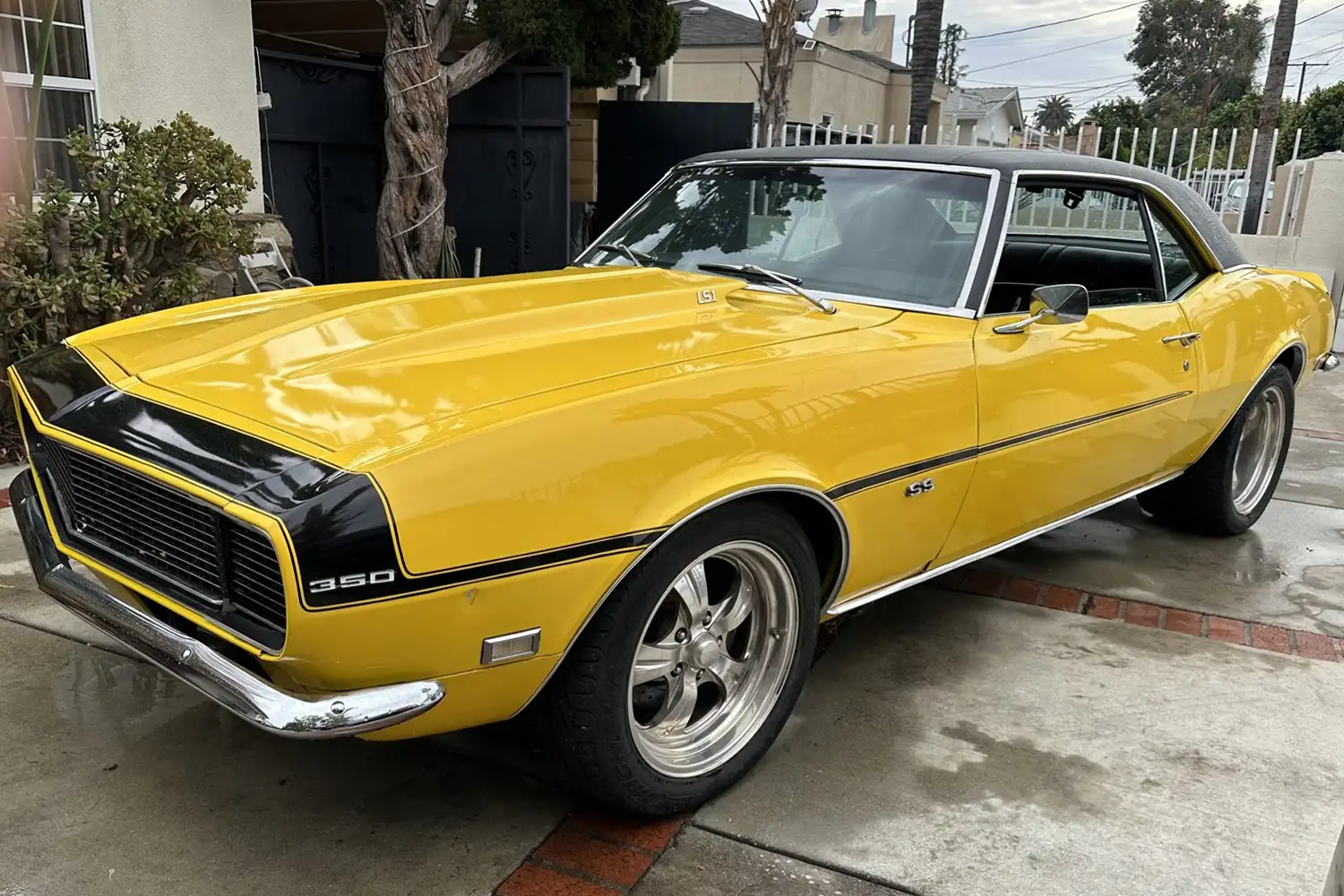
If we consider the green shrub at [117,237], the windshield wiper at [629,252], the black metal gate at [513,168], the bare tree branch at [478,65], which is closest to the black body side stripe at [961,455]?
the windshield wiper at [629,252]

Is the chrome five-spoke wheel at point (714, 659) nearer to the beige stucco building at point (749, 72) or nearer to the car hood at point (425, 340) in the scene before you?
the car hood at point (425, 340)

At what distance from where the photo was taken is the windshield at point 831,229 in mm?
3514

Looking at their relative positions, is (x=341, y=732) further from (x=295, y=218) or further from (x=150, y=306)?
(x=295, y=218)

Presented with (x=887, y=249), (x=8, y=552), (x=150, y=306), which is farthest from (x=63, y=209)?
(x=887, y=249)

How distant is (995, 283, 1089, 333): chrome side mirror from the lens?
343 cm

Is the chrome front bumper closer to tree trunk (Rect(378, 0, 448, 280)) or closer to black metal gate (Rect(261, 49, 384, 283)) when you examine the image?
tree trunk (Rect(378, 0, 448, 280))

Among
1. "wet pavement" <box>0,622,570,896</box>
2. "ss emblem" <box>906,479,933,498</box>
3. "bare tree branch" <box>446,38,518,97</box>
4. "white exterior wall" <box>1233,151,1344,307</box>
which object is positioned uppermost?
"bare tree branch" <box>446,38,518,97</box>

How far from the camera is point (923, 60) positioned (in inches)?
530

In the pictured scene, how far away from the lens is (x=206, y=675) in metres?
2.19

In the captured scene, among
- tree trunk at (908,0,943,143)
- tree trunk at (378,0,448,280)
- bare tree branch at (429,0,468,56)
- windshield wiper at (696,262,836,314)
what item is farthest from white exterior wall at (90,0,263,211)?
tree trunk at (908,0,943,143)

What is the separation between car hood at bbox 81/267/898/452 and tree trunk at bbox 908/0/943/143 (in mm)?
10817

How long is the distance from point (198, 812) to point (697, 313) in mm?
1857

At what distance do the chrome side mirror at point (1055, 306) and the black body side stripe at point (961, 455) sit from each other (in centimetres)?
34

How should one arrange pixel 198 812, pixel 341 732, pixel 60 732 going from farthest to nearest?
pixel 60 732 < pixel 198 812 < pixel 341 732
